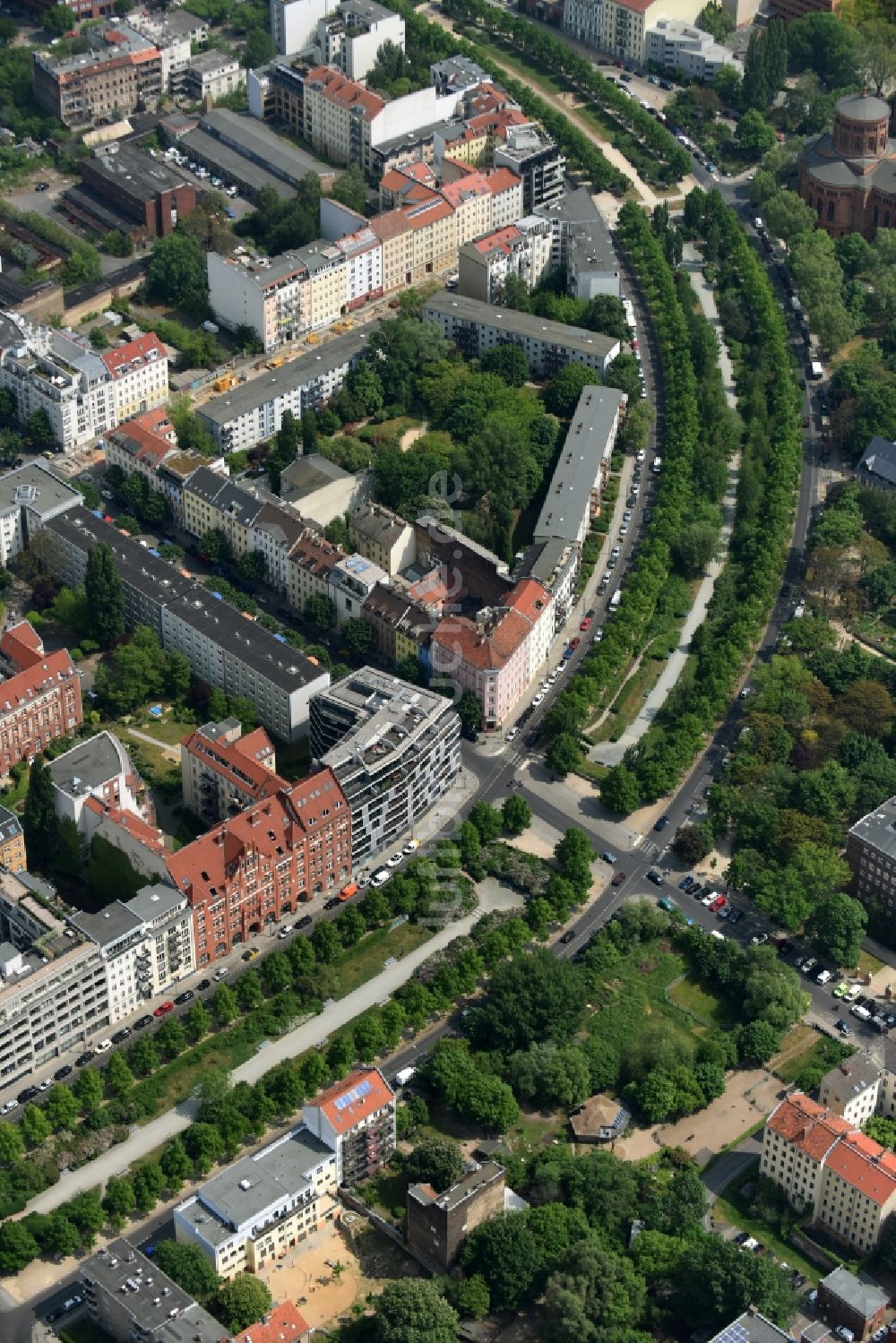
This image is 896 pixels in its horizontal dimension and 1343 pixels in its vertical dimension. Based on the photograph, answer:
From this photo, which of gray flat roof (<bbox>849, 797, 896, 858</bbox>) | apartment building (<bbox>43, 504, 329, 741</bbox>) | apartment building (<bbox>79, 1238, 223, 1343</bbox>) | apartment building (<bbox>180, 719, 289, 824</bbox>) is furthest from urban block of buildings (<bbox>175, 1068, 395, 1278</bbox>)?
gray flat roof (<bbox>849, 797, 896, 858</bbox>)

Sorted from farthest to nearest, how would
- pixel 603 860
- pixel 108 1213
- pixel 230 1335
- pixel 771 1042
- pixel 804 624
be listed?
1. pixel 804 624
2. pixel 603 860
3. pixel 771 1042
4. pixel 108 1213
5. pixel 230 1335

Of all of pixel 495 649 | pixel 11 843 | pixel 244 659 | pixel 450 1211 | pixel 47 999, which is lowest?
pixel 450 1211

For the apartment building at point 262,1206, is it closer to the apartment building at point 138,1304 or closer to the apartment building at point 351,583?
the apartment building at point 138,1304

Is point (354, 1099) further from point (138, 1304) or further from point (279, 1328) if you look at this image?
point (138, 1304)

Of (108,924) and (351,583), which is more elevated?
(351,583)

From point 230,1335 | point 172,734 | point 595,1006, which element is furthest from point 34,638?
point 230,1335

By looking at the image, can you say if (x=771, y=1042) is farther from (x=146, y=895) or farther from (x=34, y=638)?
(x=34, y=638)

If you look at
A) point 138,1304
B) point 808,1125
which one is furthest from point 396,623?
point 138,1304
